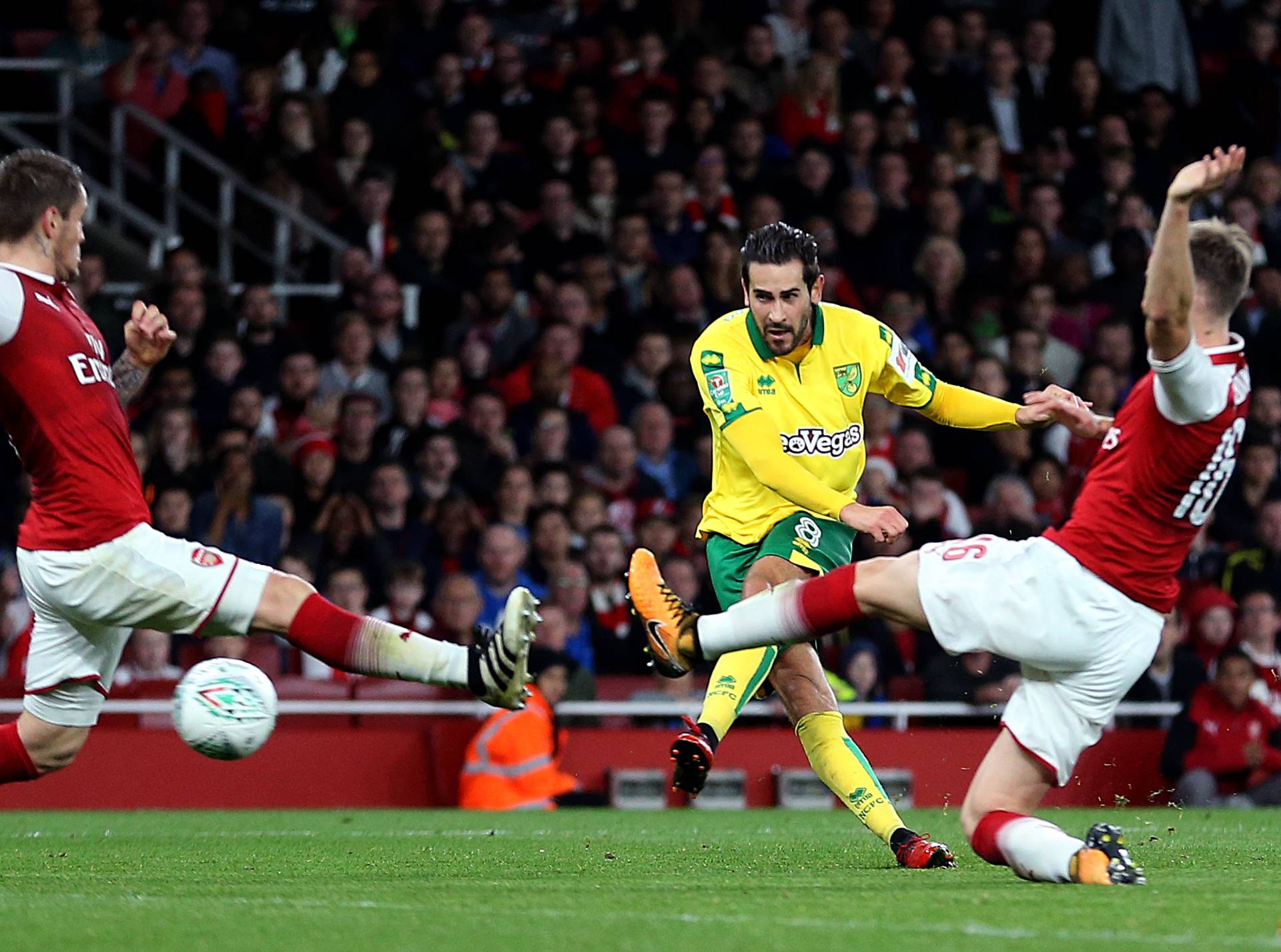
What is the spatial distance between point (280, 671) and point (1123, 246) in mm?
7304

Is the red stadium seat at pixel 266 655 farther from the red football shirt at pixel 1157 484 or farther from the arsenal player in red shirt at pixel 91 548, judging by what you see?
the red football shirt at pixel 1157 484

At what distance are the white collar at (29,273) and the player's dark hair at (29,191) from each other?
0.31 ft

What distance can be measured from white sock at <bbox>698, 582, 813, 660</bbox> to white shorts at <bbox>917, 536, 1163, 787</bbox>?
0.47 m

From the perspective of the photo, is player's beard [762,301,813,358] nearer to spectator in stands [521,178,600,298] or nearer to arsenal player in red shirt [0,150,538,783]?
arsenal player in red shirt [0,150,538,783]

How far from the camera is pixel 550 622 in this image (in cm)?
1234

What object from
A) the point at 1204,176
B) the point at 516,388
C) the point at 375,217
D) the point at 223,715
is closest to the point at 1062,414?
the point at 1204,176

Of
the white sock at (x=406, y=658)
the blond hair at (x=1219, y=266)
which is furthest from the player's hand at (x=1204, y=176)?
the white sock at (x=406, y=658)

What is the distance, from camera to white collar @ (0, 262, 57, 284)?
6.41 metres

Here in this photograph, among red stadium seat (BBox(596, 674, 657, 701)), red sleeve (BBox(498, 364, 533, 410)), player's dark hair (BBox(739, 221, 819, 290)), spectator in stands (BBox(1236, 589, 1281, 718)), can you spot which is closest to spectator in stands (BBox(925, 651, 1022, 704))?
spectator in stands (BBox(1236, 589, 1281, 718))

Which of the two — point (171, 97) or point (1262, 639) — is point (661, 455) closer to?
point (1262, 639)

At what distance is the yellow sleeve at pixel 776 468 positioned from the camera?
23.0 ft

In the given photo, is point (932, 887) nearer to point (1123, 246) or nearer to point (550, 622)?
point (550, 622)

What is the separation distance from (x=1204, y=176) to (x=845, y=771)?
2688 mm

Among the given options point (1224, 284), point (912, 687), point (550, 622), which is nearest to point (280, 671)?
point (550, 622)
